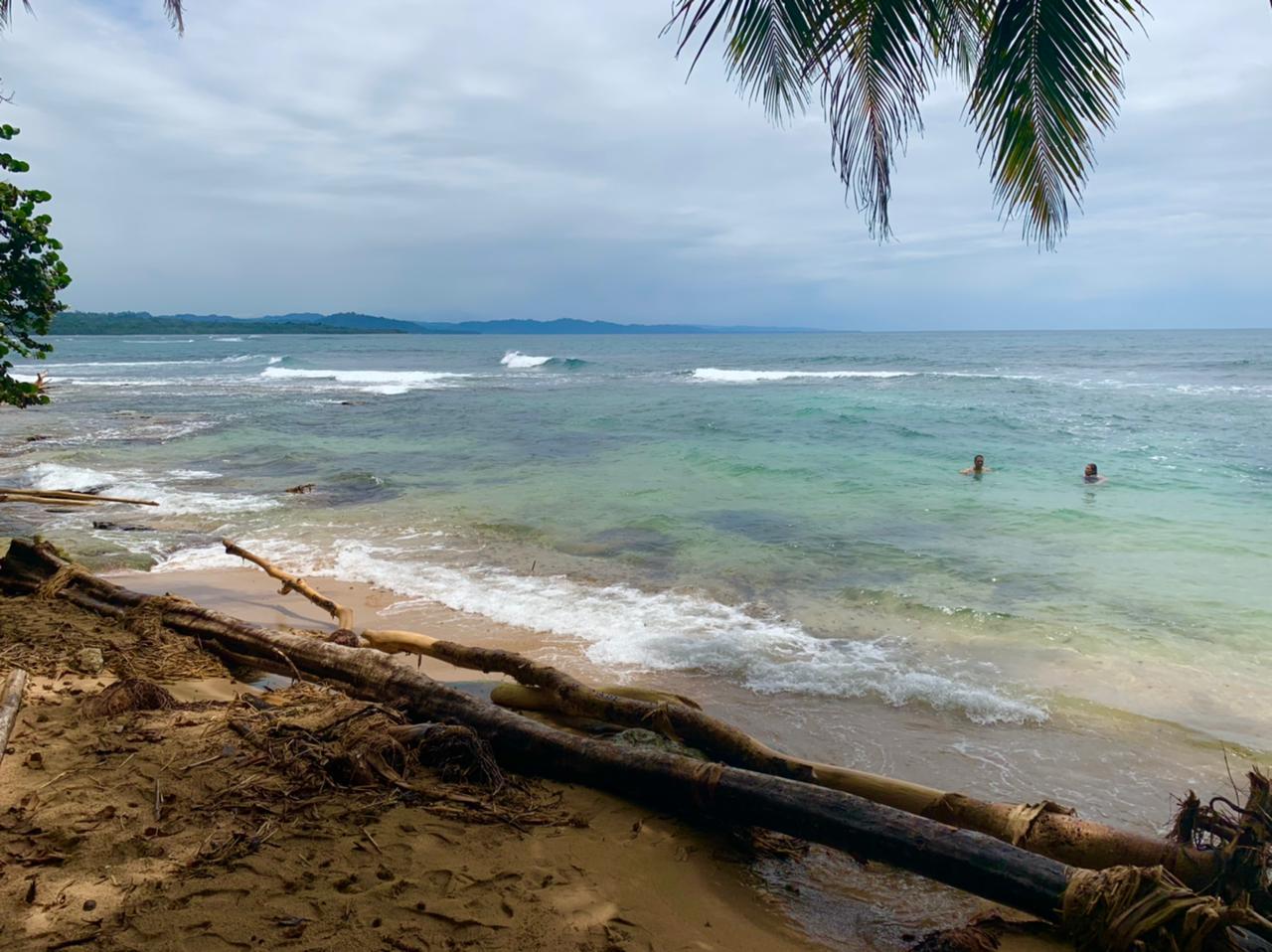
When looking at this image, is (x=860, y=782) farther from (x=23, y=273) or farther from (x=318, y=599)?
(x=23, y=273)

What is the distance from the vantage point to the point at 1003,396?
32750 millimetres

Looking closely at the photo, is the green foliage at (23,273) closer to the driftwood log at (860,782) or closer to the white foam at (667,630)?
the white foam at (667,630)

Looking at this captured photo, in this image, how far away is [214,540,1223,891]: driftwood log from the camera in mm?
2705

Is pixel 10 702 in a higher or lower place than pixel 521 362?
lower

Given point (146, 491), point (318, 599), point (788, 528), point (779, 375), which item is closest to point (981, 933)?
point (318, 599)

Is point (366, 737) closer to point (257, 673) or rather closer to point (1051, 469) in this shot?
point (257, 673)

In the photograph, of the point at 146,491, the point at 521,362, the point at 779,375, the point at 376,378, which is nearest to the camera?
the point at 146,491

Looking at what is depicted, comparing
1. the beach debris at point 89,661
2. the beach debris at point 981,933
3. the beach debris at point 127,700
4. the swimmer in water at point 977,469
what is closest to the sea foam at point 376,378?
the swimmer in water at point 977,469

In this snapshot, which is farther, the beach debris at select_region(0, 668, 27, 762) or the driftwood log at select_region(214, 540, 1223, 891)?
the beach debris at select_region(0, 668, 27, 762)

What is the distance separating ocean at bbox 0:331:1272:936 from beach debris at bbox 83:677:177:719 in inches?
117

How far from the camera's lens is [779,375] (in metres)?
48.0

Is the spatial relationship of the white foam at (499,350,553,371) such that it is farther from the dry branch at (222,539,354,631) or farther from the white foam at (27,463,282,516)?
the dry branch at (222,539,354,631)

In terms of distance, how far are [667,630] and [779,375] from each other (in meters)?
42.5

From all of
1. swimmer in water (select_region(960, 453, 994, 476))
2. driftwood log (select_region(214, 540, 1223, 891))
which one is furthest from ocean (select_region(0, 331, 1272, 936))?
driftwood log (select_region(214, 540, 1223, 891))
